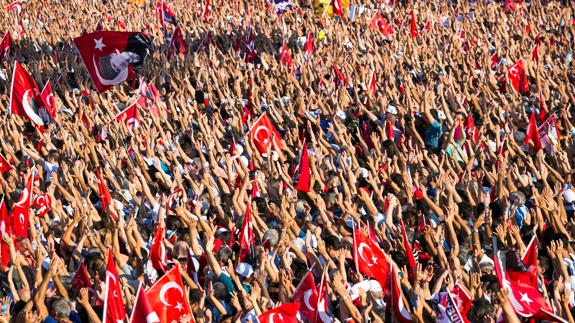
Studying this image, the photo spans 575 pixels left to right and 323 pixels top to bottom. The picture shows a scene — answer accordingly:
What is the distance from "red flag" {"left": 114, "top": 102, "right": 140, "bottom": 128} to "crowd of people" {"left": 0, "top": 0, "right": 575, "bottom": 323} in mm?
25

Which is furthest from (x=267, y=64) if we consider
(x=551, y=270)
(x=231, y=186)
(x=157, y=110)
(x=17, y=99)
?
(x=551, y=270)

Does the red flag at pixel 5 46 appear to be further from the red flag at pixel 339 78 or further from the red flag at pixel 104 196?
the red flag at pixel 104 196

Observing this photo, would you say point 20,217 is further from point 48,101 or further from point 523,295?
point 523,295

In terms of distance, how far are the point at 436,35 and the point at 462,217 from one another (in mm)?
8886

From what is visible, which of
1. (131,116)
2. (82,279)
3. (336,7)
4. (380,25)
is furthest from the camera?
(336,7)

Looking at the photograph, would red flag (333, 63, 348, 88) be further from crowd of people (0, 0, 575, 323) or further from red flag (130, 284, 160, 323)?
red flag (130, 284, 160, 323)

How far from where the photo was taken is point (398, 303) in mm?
6355

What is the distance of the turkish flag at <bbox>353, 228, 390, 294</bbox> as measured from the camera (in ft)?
23.2

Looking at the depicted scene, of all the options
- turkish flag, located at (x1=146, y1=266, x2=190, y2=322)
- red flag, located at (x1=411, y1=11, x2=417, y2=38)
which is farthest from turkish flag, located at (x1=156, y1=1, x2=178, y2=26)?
turkish flag, located at (x1=146, y1=266, x2=190, y2=322)

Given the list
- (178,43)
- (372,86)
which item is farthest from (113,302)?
(178,43)

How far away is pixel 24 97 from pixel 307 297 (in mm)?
7035

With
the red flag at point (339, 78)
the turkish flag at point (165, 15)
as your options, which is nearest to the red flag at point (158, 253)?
the red flag at point (339, 78)

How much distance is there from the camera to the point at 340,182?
30.3 feet

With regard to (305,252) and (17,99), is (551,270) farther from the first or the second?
(17,99)
